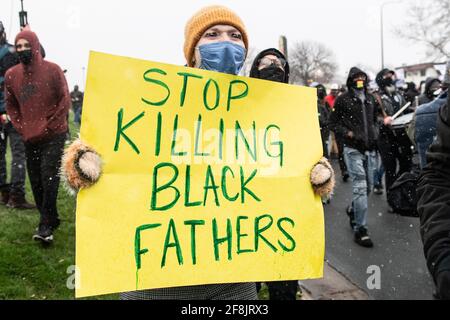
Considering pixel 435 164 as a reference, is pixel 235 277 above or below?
below

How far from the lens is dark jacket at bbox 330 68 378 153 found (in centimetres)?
558

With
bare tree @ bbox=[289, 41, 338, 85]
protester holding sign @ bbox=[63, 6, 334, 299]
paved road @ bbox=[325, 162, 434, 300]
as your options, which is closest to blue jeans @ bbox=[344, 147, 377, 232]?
paved road @ bbox=[325, 162, 434, 300]

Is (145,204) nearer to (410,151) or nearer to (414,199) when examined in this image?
(414,199)

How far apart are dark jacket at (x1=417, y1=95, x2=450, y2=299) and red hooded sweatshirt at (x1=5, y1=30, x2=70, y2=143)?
11.0ft

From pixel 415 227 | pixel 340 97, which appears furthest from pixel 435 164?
pixel 415 227

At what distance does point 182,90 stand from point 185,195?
42 cm

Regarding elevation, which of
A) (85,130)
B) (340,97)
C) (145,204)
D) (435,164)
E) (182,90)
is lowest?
(145,204)

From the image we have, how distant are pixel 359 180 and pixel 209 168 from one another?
3.96 meters

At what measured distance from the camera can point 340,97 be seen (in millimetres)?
5812

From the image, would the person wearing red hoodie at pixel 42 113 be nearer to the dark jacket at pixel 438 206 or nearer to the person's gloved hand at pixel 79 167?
the person's gloved hand at pixel 79 167

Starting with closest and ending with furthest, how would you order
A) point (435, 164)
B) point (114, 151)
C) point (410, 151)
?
point (435, 164), point (114, 151), point (410, 151)

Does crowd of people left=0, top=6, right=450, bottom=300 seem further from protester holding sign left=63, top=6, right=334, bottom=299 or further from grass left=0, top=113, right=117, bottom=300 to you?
grass left=0, top=113, right=117, bottom=300

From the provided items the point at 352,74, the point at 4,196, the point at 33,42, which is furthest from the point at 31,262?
the point at 352,74

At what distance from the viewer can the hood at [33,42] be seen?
3918mm
